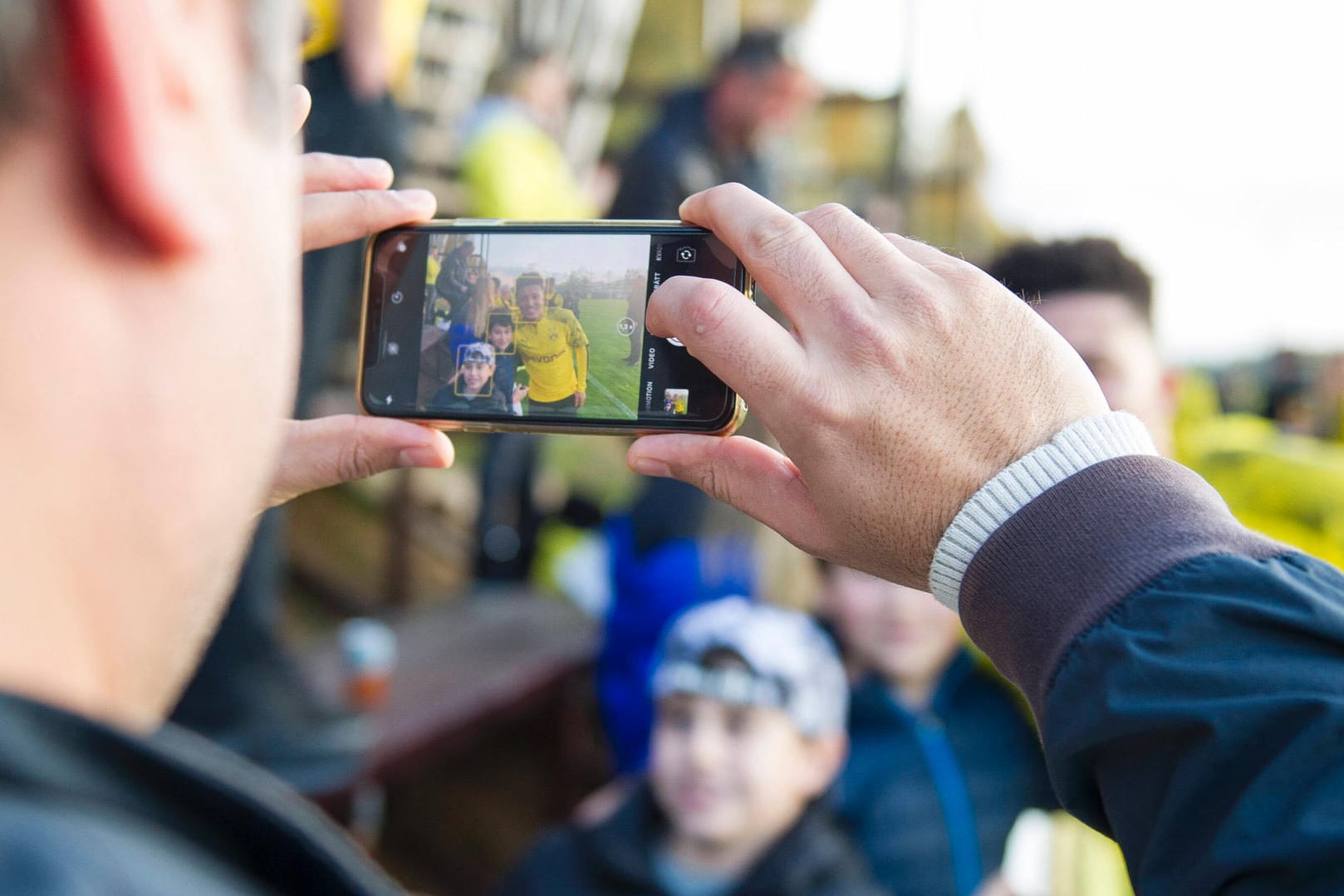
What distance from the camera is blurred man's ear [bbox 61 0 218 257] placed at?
0.40m

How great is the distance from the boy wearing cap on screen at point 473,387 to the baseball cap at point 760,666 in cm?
143

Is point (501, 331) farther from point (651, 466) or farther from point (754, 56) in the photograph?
point (754, 56)

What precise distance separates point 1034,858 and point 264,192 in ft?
6.59

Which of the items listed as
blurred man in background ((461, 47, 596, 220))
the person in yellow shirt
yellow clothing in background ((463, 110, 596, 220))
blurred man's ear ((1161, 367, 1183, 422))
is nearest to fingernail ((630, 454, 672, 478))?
the person in yellow shirt

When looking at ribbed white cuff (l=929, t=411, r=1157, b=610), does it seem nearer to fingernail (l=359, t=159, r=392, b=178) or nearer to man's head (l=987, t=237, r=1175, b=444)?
fingernail (l=359, t=159, r=392, b=178)

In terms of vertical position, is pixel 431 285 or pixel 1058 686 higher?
pixel 431 285

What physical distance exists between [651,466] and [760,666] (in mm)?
1473

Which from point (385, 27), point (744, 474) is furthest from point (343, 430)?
point (385, 27)

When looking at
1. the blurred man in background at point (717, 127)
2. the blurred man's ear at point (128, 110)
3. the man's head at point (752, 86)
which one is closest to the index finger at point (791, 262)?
the blurred man's ear at point (128, 110)

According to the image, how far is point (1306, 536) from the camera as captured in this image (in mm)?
2484

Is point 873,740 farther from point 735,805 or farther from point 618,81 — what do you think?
point 618,81

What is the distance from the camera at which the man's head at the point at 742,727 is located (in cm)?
224

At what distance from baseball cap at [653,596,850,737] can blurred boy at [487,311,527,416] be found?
1427 mm

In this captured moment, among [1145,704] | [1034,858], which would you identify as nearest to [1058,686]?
[1145,704]
